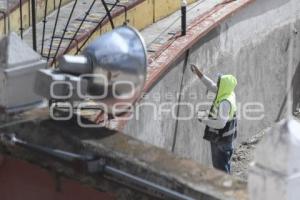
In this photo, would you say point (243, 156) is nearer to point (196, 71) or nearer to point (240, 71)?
point (240, 71)

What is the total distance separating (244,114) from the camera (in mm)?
14211

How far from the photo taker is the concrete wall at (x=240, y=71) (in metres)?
11.5

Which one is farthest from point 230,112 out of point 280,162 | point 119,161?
point 280,162

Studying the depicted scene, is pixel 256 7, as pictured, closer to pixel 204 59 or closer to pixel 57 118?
pixel 204 59

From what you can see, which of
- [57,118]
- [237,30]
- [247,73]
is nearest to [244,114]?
[247,73]

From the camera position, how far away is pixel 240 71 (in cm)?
1387

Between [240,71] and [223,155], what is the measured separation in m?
3.35

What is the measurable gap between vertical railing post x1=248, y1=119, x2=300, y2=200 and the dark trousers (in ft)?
23.6

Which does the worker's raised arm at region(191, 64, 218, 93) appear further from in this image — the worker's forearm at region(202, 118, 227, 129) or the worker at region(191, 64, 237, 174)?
the worker's forearm at region(202, 118, 227, 129)

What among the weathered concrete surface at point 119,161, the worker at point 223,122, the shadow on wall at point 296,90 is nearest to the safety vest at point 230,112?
the worker at point 223,122

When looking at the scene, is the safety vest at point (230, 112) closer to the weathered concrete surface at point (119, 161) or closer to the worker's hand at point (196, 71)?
the worker's hand at point (196, 71)

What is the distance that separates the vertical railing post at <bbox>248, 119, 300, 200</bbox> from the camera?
11.3 ft

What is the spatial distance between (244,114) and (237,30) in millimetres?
1573

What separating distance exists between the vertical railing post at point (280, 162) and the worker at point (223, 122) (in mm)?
6866
